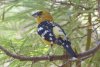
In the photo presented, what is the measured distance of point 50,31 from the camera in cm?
81

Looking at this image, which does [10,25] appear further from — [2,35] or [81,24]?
[81,24]

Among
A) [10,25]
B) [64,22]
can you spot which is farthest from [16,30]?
[64,22]

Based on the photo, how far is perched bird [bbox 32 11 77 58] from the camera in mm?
740

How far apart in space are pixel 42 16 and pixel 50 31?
0.42 ft

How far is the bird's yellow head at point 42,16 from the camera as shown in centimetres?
88

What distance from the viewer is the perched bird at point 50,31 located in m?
0.74

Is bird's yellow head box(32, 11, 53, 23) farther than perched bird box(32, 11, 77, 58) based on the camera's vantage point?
Yes

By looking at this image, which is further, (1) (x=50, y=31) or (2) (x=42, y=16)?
(2) (x=42, y=16)

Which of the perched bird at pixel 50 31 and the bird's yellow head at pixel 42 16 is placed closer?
the perched bird at pixel 50 31

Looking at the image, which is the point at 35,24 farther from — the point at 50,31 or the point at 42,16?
the point at 50,31

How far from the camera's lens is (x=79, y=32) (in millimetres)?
906

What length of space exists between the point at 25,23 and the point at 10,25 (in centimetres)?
7

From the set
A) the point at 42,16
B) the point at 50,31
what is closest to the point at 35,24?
the point at 42,16

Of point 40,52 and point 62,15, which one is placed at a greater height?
point 62,15
